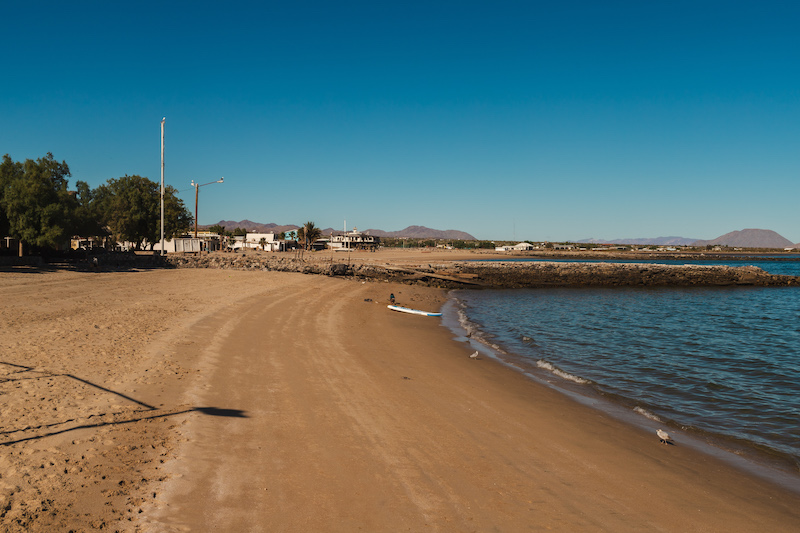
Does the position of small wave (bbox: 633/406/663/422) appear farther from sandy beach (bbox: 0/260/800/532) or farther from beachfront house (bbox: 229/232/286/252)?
beachfront house (bbox: 229/232/286/252)

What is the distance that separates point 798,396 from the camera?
11.9m

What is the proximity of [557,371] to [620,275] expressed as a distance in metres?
50.3

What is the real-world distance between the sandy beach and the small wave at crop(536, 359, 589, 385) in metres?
1.66

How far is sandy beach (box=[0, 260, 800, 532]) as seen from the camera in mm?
5066

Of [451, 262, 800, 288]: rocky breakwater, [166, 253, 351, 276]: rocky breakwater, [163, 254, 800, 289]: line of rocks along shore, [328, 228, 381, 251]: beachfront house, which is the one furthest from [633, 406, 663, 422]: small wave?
[328, 228, 381, 251]: beachfront house

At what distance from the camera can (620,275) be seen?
57938 mm

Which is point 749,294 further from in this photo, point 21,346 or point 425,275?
point 21,346

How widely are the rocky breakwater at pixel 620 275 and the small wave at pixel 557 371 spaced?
115 feet

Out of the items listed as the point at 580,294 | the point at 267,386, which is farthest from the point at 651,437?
the point at 580,294

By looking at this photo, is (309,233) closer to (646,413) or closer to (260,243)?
(260,243)

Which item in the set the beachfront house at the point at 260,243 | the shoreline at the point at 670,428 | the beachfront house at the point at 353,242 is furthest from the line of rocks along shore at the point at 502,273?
the beachfront house at the point at 353,242

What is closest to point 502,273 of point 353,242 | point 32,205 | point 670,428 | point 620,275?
point 620,275

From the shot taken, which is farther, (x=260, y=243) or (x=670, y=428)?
(x=260, y=243)

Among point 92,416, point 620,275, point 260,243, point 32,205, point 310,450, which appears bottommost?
point 310,450
